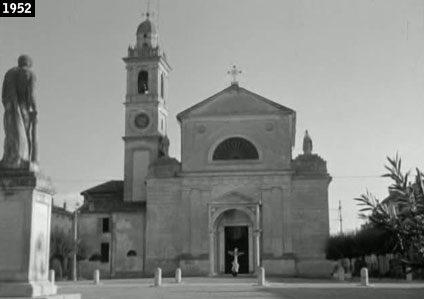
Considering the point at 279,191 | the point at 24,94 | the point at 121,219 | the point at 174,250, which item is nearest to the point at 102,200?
the point at 121,219

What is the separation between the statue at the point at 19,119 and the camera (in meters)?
11.2

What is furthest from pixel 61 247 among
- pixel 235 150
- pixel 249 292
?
pixel 249 292

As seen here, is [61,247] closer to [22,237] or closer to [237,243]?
[237,243]

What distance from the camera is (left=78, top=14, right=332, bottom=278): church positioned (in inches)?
1768

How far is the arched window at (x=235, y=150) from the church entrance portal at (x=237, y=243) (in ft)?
16.8

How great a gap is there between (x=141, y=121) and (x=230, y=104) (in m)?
8.15

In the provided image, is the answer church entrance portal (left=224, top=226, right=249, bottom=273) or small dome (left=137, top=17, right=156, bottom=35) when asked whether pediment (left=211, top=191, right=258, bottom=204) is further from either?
small dome (left=137, top=17, right=156, bottom=35)

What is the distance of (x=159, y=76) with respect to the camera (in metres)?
53.2

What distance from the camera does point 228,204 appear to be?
4534 centimetres

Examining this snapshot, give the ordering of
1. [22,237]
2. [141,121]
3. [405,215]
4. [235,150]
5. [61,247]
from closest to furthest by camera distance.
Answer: [405,215] → [22,237] → [235,150] → [141,121] → [61,247]

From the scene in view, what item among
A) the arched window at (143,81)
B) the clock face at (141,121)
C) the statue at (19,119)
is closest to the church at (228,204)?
the clock face at (141,121)

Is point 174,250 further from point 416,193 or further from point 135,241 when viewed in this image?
point 416,193

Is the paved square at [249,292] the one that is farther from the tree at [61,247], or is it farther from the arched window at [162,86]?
Answer: the arched window at [162,86]

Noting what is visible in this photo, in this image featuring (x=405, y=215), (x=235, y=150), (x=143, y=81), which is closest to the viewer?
(x=405, y=215)
